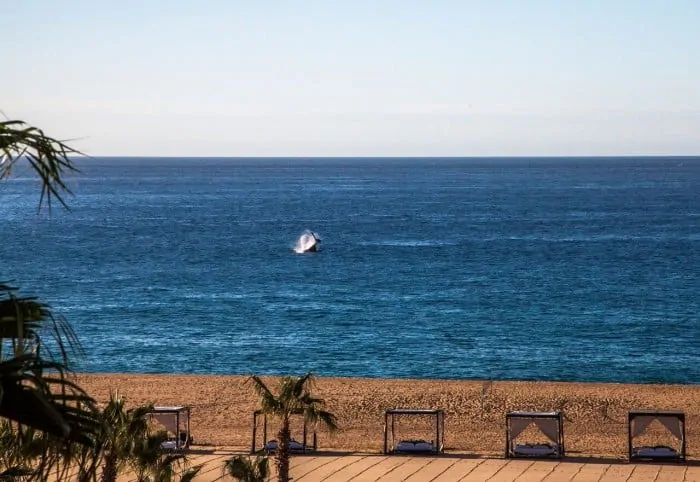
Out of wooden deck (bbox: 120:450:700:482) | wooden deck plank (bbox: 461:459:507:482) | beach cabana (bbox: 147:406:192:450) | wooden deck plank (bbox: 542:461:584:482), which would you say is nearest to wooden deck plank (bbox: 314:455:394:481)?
wooden deck (bbox: 120:450:700:482)

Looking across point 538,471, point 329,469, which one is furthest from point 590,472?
point 329,469

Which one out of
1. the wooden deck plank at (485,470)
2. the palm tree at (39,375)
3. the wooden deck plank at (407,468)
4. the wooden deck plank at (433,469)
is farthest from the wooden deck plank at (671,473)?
the palm tree at (39,375)

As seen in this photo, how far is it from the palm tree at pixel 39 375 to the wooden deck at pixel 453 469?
65.0 ft

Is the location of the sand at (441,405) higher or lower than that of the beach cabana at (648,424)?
lower

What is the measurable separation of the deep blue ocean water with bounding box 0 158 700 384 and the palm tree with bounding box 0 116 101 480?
35.3 feet

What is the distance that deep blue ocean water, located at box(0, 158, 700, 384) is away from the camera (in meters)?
50.3

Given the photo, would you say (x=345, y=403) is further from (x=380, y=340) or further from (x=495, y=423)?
(x=380, y=340)

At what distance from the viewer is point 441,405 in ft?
120

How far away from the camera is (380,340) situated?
5484cm

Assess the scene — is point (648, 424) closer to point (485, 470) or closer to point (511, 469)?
point (511, 469)

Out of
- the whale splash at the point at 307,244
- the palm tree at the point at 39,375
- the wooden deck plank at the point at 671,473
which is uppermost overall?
the palm tree at the point at 39,375

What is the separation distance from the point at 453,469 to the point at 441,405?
11.4 meters

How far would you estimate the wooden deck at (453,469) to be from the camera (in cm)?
2417

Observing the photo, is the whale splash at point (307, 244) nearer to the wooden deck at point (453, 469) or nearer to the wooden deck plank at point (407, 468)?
the wooden deck at point (453, 469)
